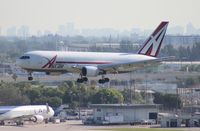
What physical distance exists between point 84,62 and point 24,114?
40494 mm

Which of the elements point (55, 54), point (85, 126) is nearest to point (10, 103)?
point (85, 126)

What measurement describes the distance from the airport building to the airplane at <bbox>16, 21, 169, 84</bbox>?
29.6 m

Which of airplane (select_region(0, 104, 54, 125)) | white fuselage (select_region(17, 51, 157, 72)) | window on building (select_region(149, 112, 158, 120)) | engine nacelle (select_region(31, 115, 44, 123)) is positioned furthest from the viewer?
window on building (select_region(149, 112, 158, 120))

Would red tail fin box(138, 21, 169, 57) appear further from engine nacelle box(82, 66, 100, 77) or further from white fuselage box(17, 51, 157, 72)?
engine nacelle box(82, 66, 100, 77)

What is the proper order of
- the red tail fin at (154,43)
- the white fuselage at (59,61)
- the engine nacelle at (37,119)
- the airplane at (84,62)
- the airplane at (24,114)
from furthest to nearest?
1. the engine nacelle at (37,119)
2. the airplane at (24,114)
3. the red tail fin at (154,43)
4. the airplane at (84,62)
5. the white fuselage at (59,61)

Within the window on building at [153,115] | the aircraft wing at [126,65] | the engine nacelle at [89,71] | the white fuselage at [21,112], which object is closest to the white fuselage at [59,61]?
the engine nacelle at [89,71]

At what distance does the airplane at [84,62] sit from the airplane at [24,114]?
3410 cm

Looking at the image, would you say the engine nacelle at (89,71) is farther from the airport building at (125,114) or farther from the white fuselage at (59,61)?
the airport building at (125,114)

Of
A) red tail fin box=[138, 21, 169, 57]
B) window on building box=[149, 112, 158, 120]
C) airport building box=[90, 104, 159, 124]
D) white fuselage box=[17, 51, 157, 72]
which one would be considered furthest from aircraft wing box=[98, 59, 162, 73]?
window on building box=[149, 112, 158, 120]

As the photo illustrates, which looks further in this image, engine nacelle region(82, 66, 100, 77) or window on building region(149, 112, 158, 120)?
window on building region(149, 112, 158, 120)

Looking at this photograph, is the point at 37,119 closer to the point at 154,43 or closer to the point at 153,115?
the point at 153,115

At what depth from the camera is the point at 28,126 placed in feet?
458

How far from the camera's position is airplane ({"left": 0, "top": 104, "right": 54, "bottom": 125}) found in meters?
147

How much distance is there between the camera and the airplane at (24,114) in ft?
482
